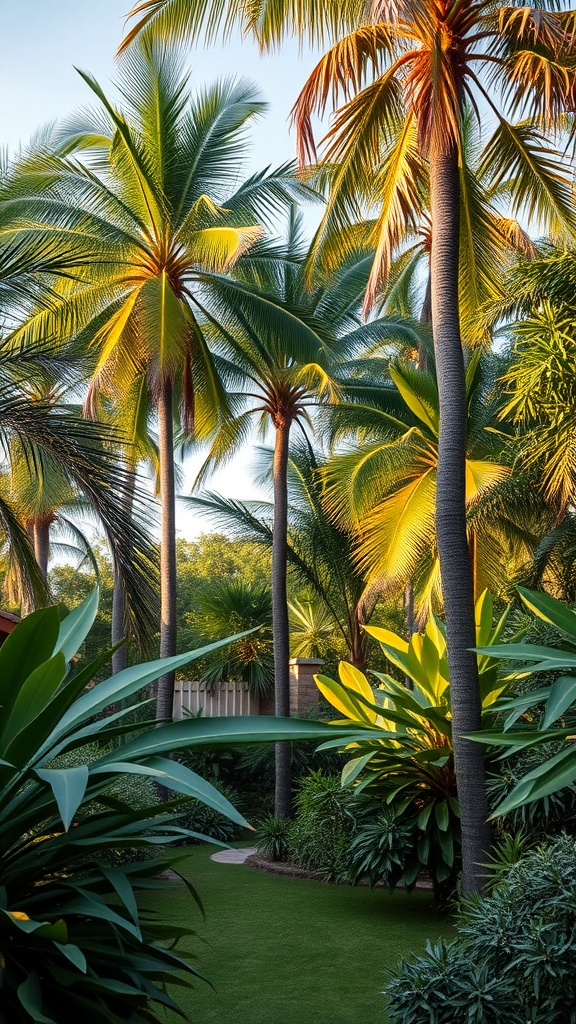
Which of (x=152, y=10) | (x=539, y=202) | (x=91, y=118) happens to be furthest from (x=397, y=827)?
(x=91, y=118)

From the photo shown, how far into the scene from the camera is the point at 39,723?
11.5 ft

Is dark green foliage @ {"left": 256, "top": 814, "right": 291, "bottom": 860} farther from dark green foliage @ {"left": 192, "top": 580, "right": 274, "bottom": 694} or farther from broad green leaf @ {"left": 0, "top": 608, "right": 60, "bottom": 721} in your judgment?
broad green leaf @ {"left": 0, "top": 608, "right": 60, "bottom": 721}

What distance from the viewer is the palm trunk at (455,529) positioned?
720 cm

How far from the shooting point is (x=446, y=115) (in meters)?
8.03

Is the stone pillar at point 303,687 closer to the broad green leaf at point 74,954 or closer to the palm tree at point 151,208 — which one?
the palm tree at point 151,208

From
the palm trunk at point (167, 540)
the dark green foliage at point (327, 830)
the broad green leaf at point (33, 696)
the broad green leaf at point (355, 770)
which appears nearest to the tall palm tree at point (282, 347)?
the palm trunk at point (167, 540)

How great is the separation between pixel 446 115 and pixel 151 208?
21.9 feet

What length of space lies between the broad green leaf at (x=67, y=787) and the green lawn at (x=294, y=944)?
9.85ft

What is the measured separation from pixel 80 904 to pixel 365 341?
13951 millimetres

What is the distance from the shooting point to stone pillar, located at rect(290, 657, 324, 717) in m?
17.6

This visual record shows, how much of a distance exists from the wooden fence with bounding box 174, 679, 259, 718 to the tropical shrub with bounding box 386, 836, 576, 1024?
1287 centimetres

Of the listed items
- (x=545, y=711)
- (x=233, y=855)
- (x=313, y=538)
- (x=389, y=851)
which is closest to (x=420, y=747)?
(x=389, y=851)

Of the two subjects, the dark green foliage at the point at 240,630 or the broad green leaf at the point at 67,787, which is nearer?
the broad green leaf at the point at 67,787

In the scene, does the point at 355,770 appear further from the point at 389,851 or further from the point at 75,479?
the point at 75,479
